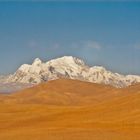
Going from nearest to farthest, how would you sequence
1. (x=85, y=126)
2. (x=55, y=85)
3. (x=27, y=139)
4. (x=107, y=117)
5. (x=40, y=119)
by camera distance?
(x=27, y=139) < (x=85, y=126) < (x=107, y=117) < (x=40, y=119) < (x=55, y=85)

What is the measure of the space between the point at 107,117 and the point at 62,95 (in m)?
95.3

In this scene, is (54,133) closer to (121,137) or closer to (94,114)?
(121,137)

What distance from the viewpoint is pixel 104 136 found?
3528 cm

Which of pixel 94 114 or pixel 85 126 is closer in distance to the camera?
pixel 85 126

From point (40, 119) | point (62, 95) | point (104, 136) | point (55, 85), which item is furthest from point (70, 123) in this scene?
point (55, 85)

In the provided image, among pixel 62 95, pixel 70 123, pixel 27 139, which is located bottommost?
pixel 27 139

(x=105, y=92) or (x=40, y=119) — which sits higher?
(x=105, y=92)

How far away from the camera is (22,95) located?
153625 millimetres

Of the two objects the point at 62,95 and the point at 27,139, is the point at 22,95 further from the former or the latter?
the point at 27,139

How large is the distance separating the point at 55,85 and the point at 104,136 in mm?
126671

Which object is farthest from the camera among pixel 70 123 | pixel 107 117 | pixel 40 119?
pixel 40 119

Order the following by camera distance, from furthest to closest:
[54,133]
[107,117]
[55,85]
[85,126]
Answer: [55,85], [107,117], [85,126], [54,133]

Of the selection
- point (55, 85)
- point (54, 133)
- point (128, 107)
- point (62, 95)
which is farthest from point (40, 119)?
point (55, 85)

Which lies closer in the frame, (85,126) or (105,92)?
(85,126)
